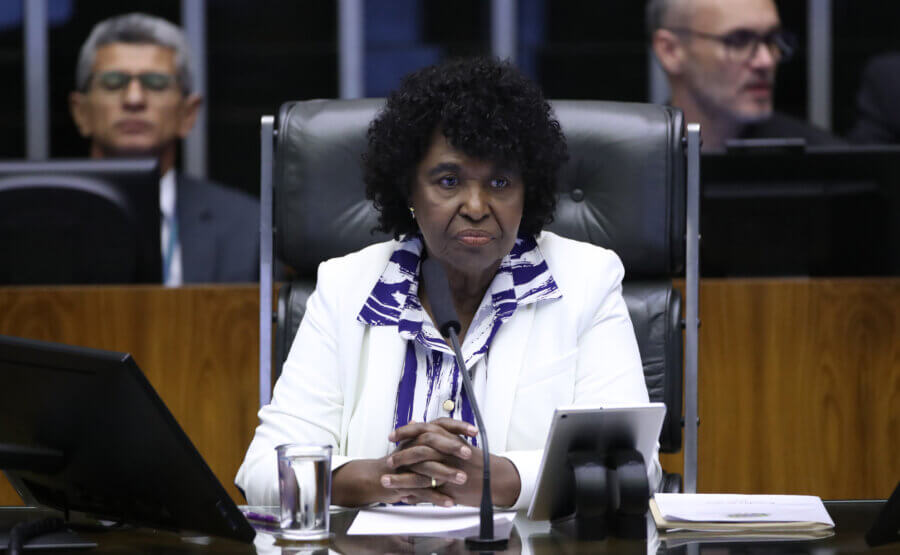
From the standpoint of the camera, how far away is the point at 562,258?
1.63 meters

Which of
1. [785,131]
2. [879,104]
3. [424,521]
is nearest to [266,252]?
[424,521]

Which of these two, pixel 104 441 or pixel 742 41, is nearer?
pixel 104 441

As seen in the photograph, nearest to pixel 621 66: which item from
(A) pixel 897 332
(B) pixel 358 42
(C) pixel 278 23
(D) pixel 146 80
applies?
(B) pixel 358 42

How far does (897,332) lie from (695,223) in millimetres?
512

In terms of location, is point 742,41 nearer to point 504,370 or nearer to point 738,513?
point 504,370

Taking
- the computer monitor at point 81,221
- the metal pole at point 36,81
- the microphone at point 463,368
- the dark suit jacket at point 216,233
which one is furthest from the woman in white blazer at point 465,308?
the metal pole at point 36,81

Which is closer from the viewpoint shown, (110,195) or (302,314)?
(302,314)

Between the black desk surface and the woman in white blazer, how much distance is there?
370mm

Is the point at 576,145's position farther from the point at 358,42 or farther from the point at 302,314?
the point at 358,42

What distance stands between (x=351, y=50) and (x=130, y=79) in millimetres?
1692

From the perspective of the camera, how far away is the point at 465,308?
1.63m

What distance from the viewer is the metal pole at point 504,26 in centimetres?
496

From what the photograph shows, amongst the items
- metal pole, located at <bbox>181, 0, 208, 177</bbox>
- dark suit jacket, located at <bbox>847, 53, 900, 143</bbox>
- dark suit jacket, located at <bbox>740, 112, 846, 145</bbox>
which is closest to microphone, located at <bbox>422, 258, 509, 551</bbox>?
dark suit jacket, located at <bbox>740, 112, 846, 145</bbox>

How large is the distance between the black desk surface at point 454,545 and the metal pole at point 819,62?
4070 mm
